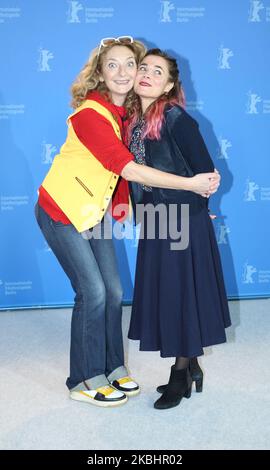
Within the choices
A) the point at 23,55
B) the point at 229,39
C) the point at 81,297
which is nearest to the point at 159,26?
the point at 229,39

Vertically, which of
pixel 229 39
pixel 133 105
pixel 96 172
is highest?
pixel 229 39

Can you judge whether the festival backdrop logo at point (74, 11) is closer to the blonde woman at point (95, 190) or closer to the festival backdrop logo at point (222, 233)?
the blonde woman at point (95, 190)

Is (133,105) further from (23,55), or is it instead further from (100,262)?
(23,55)

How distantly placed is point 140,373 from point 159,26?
6.60ft

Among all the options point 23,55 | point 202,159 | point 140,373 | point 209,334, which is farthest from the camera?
point 23,55

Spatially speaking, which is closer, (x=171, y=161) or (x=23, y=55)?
(x=171, y=161)

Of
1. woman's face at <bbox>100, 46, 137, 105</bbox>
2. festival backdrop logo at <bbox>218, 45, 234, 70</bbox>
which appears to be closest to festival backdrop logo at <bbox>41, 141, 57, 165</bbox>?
festival backdrop logo at <bbox>218, 45, 234, 70</bbox>

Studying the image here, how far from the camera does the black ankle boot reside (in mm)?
2385

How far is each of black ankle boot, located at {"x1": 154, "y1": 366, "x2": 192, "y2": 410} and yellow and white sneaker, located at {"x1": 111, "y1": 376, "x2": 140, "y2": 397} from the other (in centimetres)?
15

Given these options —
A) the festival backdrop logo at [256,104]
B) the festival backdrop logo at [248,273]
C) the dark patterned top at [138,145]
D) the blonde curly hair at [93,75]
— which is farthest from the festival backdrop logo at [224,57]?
the dark patterned top at [138,145]

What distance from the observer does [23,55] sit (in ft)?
11.3

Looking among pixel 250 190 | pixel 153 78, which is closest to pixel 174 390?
pixel 153 78

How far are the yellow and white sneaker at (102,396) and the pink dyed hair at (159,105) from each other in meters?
1.02

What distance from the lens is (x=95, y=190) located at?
2283 millimetres
